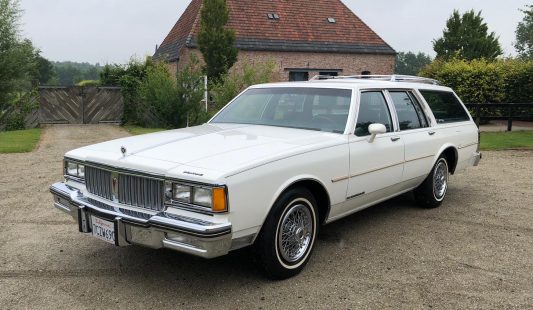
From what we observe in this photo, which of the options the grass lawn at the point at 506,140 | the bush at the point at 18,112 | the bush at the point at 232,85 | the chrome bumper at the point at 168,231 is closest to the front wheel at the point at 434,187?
the chrome bumper at the point at 168,231

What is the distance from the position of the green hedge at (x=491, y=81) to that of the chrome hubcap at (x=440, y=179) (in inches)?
496

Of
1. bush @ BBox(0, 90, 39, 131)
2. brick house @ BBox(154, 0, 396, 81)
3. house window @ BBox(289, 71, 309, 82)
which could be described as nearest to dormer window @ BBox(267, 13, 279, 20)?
brick house @ BBox(154, 0, 396, 81)

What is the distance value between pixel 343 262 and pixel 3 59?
738 inches

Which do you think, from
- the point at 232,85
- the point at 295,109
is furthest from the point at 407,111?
the point at 232,85

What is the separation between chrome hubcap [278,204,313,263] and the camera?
12.6 ft

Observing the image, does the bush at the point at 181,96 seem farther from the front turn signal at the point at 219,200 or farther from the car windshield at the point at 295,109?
the front turn signal at the point at 219,200

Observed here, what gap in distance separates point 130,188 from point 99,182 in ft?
1.41

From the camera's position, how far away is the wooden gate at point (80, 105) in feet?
62.3

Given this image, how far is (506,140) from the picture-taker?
1289cm

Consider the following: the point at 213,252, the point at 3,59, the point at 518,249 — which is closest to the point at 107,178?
the point at 213,252

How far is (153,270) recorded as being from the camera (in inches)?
161

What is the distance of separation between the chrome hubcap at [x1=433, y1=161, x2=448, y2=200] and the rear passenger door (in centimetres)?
37

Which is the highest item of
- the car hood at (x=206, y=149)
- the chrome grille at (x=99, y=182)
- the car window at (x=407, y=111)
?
the car window at (x=407, y=111)

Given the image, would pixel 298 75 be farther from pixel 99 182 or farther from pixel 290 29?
pixel 99 182
